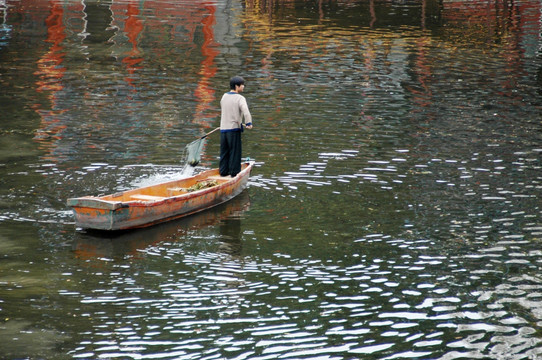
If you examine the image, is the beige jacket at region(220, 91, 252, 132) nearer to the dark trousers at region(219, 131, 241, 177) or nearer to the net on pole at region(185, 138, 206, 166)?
the dark trousers at region(219, 131, 241, 177)

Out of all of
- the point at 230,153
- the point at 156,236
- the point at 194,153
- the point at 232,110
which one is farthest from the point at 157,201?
the point at 194,153

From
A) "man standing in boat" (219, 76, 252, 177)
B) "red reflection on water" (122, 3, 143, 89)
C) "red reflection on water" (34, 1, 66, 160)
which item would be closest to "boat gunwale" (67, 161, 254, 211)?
"man standing in boat" (219, 76, 252, 177)

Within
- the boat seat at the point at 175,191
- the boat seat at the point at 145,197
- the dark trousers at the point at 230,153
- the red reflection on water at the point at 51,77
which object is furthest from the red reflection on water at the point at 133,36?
the boat seat at the point at 145,197

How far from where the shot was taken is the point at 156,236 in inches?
500

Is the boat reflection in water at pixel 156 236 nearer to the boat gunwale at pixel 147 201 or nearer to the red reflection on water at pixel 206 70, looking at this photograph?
the boat gunwale at pixel 147 201

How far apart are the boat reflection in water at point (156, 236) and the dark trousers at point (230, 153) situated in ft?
4.21

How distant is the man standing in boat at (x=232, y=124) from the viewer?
48.8 ft

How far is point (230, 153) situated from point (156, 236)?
3.16 m

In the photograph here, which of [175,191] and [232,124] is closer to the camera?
[175,191]

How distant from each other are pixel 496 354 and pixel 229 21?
39205mm

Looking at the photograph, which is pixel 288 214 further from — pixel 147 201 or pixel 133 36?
pixel 133 36

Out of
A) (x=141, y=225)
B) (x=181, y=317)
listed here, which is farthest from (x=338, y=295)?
(x=141, y=225)

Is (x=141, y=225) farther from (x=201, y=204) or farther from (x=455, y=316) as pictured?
(x=455, y=316)

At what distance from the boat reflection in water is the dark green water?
51 millimetres
